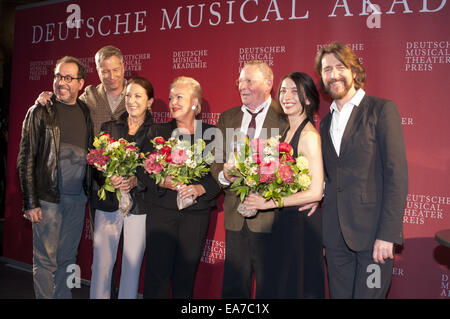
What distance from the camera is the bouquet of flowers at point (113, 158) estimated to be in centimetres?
318

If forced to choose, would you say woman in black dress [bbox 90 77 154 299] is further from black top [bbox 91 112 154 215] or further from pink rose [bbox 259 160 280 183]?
pink rose [bbox 259 160 280 183]

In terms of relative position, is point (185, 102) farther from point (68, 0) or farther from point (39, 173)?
point (68, 0)

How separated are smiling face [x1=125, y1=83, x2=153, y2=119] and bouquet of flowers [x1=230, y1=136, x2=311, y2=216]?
1.14 m

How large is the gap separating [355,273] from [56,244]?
8.71 feet

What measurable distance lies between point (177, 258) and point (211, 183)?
67 centimetres

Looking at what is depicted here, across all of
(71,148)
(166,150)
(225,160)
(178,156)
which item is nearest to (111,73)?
(71,148)

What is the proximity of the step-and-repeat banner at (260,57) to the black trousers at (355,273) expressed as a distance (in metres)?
0.98

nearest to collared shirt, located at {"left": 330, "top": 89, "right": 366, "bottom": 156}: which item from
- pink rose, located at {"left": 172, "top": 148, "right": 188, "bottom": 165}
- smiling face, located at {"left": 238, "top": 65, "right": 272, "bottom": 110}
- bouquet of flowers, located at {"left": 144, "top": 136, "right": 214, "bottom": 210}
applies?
smiling face, located at {"left": 238, "top": 65, "right": 272, "bottom": 110}

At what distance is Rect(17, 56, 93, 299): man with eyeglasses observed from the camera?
11.8 feet

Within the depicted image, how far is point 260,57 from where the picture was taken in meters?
4.01

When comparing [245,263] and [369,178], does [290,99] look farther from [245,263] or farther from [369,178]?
Answer: [245,263]

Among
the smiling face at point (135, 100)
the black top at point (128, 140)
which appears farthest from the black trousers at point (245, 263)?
the smiling face at point (135, 100)

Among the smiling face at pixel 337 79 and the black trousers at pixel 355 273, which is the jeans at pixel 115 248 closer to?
the black trousers at pixel 355 273
